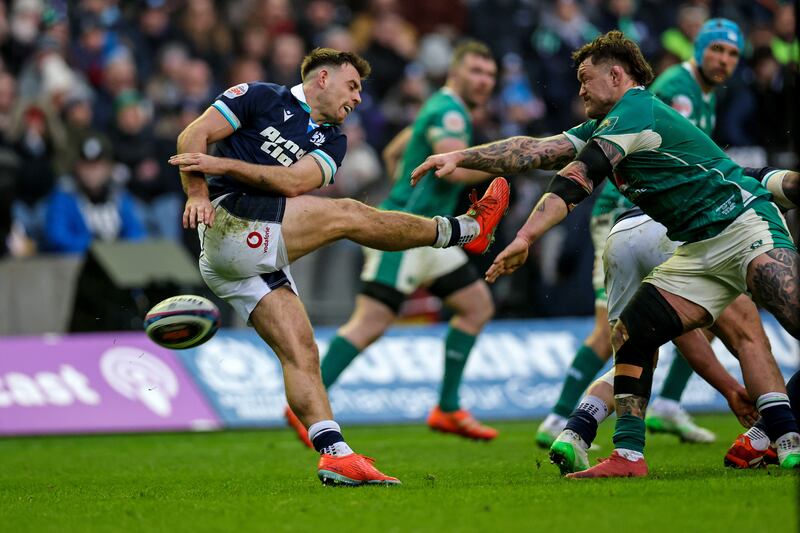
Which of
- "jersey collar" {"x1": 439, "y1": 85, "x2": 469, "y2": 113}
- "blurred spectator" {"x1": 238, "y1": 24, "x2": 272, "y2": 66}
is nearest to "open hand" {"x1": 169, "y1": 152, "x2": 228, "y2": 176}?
"jersey collar" {"x1": 439, "y1": 85, "x2": 469, "y2": 113}

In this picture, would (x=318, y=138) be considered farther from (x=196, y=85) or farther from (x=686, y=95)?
(x=196, y=85)

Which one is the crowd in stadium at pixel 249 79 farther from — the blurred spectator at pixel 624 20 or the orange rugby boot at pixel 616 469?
the orange rugby boot at pixel 616 469

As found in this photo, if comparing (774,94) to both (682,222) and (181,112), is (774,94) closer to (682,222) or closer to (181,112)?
(181,112)

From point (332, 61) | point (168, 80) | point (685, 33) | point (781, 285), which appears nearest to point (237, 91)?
point (332, 61)

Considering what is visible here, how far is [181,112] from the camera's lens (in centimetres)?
1702

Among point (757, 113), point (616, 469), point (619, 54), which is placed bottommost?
point (616, 469)

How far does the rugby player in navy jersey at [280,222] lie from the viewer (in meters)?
6.85

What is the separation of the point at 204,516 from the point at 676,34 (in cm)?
1438

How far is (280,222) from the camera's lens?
275 inches

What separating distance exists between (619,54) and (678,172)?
2.46ft

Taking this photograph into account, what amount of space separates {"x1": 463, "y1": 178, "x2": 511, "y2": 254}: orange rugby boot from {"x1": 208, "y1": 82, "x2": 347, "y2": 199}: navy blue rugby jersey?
0.89 m

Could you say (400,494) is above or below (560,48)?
below

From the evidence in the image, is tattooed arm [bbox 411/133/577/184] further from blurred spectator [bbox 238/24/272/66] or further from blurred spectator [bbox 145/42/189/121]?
blurred spectator [bbox 238/24/272/66]

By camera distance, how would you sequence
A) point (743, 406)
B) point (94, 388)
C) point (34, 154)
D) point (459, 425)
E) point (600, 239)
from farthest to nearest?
point (34, 154), point (94, 388), point (459, 425), point (600, 239), point (743, 406)
